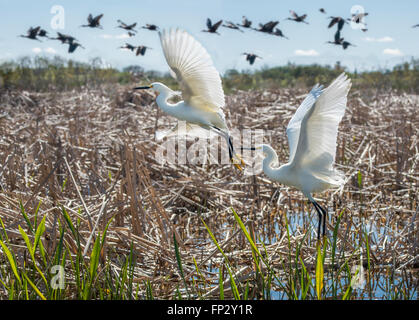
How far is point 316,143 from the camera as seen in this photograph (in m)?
3.24

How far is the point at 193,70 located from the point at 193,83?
25 centimetres

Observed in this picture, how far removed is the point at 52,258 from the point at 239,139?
14.0 ft

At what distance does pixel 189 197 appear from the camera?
5.28 metres

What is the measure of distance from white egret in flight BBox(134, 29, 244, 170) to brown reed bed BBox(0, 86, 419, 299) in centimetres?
61

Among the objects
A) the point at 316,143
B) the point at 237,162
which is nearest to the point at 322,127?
the point at 316,143

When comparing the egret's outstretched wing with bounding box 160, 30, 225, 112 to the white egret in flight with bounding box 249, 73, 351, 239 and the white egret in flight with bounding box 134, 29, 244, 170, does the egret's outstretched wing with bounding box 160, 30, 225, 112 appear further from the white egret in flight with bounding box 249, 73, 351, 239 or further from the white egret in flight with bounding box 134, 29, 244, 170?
the white egret in flight with bounding box 249, 73, 351, 239

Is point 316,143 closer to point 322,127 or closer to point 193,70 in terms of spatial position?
point 322,127

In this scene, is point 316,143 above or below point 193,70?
below

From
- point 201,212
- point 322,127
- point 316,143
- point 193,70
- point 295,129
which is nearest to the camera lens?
point 322,127

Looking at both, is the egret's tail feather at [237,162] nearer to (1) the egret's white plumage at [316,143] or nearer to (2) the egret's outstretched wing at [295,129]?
(1) the egret's white plumage at [316,143]

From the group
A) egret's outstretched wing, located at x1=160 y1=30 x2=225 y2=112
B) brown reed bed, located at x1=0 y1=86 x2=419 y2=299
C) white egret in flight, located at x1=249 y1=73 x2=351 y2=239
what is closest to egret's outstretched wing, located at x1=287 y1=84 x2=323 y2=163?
white egret in flight, located at x1=249 y1=73 x2=351 y2=239
